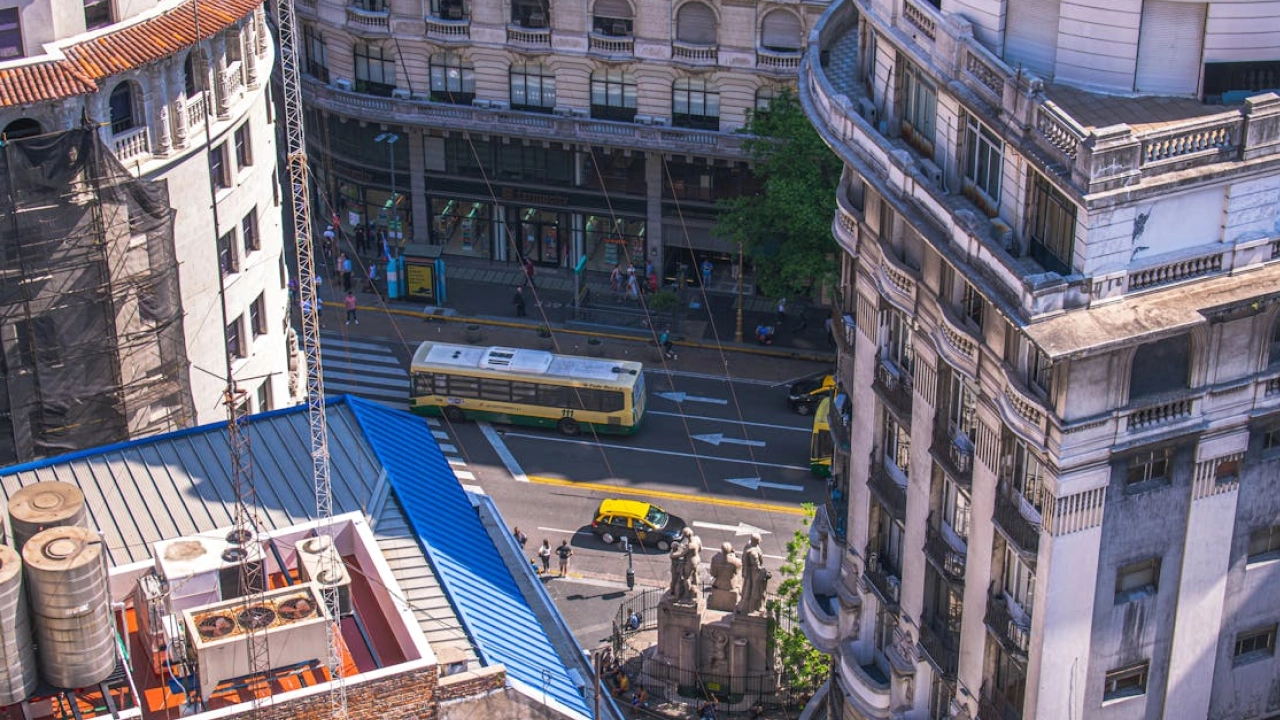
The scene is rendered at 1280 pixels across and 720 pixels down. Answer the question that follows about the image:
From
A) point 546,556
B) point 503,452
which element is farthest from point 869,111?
point 503,452

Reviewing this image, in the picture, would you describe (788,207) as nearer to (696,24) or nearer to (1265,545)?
(696,24)

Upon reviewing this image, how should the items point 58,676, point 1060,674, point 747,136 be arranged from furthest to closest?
point 747,136, point 1060,674, point 58,676

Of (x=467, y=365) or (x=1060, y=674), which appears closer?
(x=1060, y=674)

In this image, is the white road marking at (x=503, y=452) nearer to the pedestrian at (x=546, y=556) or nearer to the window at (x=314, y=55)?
the pedestrian at (x=546, y=556)

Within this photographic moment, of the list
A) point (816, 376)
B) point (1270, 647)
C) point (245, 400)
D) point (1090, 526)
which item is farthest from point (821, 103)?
point (816, 376)

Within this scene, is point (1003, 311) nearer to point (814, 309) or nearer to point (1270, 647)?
point (1270, 647)
